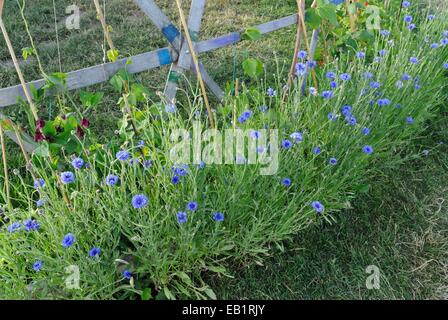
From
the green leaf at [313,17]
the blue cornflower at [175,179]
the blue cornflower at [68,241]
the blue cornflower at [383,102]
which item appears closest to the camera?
the blue cornflower at [68,241]

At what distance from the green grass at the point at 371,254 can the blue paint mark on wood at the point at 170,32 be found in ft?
3.84

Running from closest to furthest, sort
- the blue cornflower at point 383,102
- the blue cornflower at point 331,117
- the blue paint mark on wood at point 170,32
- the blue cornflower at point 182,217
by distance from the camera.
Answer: the blue cornflower at point 182,217
the blue cornflower at point 331,117
the blue cornflower at point 383,102
the blue paint mark on wood at point 170,32

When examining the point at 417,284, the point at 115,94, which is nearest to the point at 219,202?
the point at 417,284

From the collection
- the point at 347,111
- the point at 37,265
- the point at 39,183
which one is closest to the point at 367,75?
the point at 347,111

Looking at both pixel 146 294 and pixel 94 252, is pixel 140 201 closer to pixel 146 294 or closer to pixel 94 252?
pixel 94 252

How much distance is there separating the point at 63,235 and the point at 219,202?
1.96 ft

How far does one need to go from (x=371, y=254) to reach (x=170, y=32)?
1443 mm

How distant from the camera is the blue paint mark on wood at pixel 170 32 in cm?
246

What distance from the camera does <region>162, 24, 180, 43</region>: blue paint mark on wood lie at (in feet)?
8.05

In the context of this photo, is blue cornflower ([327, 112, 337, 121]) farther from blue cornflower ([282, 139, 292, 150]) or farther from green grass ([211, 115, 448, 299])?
green grass ([211, 115, 448, 299])

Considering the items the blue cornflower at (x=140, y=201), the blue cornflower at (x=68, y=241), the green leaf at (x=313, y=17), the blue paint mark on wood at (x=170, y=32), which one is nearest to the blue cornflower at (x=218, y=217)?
the blue cornflower at (x=140, y=201)

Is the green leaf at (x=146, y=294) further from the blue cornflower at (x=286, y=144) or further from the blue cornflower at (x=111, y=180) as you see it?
the blue cornflower at (x=286, y=144)
